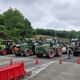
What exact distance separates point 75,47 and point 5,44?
10823mm

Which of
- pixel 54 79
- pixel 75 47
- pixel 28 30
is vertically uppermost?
pixel 28 30

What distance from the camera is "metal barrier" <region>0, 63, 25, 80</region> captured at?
12594 mm

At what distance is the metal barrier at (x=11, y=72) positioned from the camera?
12594mm

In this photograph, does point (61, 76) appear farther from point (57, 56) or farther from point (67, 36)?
point (67, 36)

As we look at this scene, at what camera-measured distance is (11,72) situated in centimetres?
1339

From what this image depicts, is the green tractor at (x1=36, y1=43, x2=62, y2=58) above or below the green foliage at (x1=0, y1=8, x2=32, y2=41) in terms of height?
below

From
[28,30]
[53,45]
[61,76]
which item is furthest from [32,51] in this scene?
[28,30]

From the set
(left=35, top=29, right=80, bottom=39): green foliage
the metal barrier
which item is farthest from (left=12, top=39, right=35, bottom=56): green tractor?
(left=35, top=29, right=80, bottom=39): green foliage

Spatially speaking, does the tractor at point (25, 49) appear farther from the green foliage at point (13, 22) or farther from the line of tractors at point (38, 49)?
the green foliage at point (13, 22)

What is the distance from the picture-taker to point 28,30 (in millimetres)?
98188

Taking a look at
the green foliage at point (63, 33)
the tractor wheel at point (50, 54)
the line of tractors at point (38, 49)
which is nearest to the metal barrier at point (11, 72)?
the tractor wheel at point (50, 54)

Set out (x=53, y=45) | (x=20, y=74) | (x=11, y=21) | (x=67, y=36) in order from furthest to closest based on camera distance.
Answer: (x=67, y=36) → (x=11, y=21) → (x=53, y=45) → (x=20, y=74)

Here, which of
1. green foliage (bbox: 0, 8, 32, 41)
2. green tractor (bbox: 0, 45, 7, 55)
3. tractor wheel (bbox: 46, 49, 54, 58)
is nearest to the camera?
tractor wheel (bbox: 46, 49, 54, 58)

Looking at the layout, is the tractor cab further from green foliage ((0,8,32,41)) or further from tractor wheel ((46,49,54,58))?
green foliage ((0,8,32,41))
